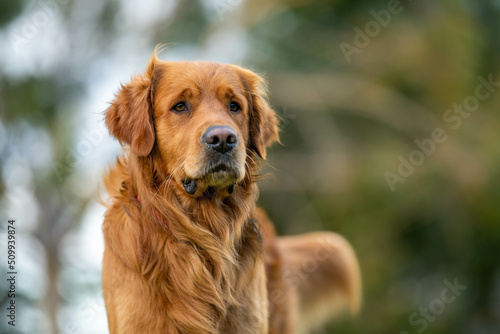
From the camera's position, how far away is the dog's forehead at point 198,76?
14.1 ft

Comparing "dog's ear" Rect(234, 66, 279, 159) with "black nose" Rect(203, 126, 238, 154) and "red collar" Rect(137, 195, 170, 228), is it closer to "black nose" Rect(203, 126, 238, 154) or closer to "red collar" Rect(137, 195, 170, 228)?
"black nose" Rect(203, 126, 238, 154)

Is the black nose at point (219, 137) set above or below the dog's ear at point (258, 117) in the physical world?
below

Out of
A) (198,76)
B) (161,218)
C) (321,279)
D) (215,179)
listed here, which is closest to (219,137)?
(215,179)

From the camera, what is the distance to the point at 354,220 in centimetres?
1484

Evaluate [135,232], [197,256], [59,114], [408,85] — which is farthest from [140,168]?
[408,85]

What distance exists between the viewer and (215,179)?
4.02 m

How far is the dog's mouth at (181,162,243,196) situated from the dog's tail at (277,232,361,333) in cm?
236

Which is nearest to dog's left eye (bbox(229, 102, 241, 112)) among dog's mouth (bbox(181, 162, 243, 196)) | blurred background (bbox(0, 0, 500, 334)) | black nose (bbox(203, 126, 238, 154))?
black nose (bbox(203, 126, 238, 154))

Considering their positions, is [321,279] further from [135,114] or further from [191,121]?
[135,114]

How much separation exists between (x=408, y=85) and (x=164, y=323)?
13484 millimetres

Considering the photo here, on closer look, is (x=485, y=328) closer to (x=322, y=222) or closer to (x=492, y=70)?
(x=322, y=222)

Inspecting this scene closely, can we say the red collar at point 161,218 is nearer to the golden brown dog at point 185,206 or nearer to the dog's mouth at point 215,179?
the golden brown dog at point 185,206

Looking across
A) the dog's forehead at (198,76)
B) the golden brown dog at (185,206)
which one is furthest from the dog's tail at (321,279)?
the dog's forehead at (198,76)

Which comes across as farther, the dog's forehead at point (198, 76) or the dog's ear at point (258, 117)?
the dog's ear at point (258, 117)
